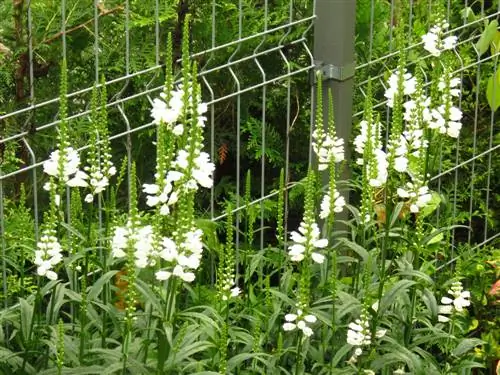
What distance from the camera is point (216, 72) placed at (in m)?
5.11

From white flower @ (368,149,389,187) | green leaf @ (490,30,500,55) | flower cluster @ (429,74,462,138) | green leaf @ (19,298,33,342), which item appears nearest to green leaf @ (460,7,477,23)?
green leaf @ (490,30,500,55)

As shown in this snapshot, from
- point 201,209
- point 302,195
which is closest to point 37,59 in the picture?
point 201,209

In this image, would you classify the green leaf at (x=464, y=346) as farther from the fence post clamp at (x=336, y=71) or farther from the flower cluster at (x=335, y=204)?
the fence post clamp at (x=336, y=71)

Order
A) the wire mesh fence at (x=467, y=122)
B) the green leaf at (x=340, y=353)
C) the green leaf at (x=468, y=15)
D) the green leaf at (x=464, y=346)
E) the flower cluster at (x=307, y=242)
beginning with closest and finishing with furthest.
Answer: the flower cluster at (x=307, y=242), the green leaf at (x=340, y=353), the green leaf at (x=464, y=346), the wire mesh fence at (x=467, y=122), the green leaf at (x=468, y=15)

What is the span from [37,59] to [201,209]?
94 centimetres

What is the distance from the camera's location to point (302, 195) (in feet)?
17.8

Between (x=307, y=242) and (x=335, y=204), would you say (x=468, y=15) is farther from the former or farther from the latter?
(x=307, y=242)

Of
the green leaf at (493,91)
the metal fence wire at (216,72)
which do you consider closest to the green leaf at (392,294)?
the metal fence wire at (216,72)

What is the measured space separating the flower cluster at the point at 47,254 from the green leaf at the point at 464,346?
1.70 metres

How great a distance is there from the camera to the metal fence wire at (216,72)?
173 inches

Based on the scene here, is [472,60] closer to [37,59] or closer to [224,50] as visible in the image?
[224,50]

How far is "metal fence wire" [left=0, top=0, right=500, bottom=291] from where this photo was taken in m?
4.41

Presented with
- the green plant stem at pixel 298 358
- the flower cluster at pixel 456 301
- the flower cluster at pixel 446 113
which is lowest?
the green plant stem at pixel 298 358

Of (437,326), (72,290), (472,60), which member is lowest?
(72,290)
